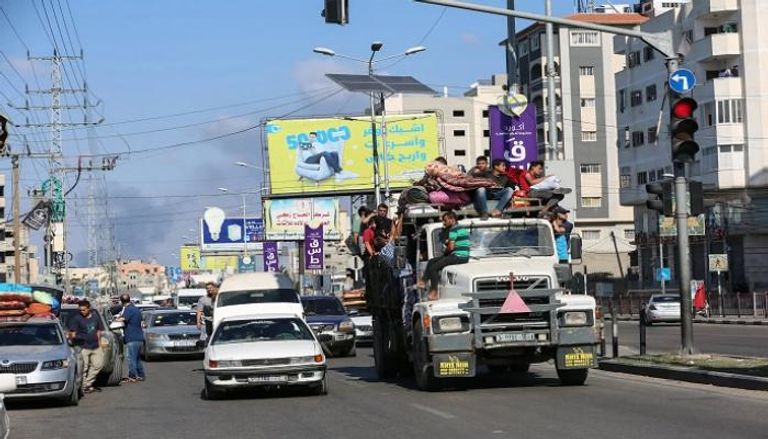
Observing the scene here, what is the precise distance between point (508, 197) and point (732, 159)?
161 feet

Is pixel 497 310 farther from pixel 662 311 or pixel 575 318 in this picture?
pixel 662 311

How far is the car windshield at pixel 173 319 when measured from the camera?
116 ft

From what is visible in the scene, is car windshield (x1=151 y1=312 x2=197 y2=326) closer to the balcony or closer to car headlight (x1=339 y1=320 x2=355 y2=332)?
car headlight (x1=339 y1=320 x2=355 y2=332)

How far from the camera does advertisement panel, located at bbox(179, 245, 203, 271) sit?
131000 mm

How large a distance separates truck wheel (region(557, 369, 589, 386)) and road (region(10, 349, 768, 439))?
0.19 meters

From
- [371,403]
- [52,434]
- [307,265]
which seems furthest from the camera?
[307,265]

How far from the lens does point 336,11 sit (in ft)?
65.0

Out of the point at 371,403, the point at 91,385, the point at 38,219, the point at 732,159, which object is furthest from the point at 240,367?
the point at 38,219

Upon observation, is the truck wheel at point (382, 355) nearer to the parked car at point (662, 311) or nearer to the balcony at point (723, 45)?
the parked car at point (662, 311)

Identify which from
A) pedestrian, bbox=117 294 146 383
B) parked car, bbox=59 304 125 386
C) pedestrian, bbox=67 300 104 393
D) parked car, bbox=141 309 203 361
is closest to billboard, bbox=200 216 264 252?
parked car, bbox=141 309 203 361

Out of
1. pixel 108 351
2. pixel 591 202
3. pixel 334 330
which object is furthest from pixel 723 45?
pixel 108 351

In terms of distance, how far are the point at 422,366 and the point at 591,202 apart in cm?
8413

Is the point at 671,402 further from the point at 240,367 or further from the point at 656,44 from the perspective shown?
the point at 656,44

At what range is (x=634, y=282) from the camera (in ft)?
275
